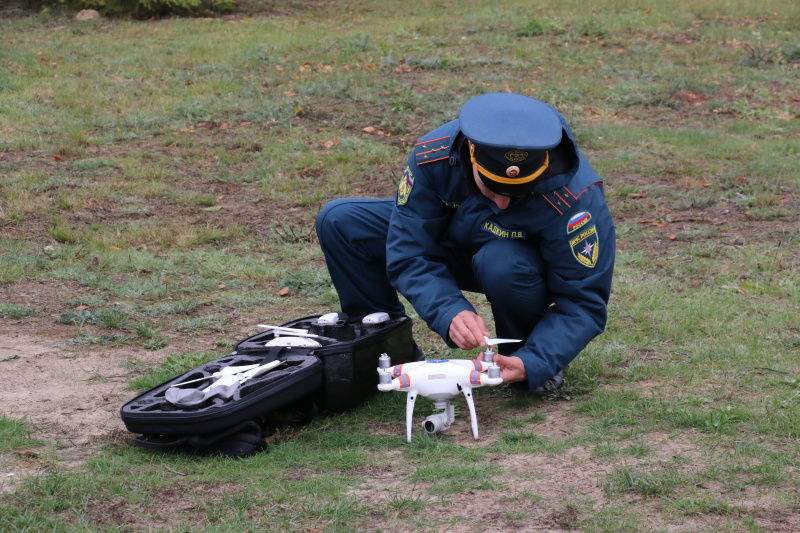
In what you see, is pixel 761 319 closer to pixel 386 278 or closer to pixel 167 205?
pixel 386 278

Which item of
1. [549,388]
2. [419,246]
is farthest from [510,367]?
[419,246]

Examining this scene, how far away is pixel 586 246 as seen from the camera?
136 inches

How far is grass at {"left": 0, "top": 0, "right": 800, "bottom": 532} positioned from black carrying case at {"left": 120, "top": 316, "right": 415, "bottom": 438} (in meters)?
0.12

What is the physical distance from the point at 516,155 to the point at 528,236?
1.59ft

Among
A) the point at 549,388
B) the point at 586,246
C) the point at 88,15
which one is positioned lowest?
the point at 549,388

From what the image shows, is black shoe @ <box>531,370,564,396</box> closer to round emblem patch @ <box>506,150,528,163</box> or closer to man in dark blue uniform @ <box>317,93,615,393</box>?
man in dark blue uniform @ <box>317,93,615,393</box>

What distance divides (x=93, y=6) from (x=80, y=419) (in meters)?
13.3

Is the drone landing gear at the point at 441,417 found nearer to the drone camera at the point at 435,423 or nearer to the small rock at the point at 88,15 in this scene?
the drone camera at the point at 435,423

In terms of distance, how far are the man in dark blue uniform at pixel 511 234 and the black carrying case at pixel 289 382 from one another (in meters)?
0.31

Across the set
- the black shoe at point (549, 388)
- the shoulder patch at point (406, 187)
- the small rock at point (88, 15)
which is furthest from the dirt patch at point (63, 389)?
the small rock at point (88, 15)

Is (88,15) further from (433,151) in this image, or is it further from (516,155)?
(516,155)

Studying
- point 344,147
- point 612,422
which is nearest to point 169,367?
point 612,422

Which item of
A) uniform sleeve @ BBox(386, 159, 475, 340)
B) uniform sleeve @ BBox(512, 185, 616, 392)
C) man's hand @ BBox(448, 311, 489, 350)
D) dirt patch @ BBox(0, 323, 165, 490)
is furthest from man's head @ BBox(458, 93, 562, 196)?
dirt patch @ BBox(0, 323, 165, 490)

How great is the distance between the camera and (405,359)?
13.3 ft
